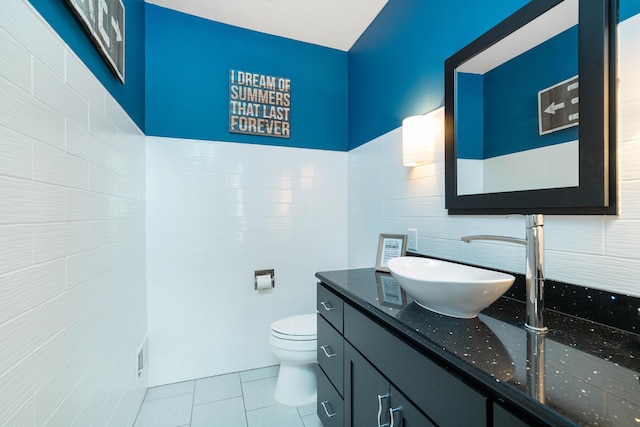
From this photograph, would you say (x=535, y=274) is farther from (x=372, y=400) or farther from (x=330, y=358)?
(x=330, y=358)

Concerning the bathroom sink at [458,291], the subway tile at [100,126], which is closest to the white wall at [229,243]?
the subway tile at [100,126]

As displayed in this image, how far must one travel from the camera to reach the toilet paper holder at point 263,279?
2.11 m

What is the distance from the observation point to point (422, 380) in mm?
749

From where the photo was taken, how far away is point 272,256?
218 cm

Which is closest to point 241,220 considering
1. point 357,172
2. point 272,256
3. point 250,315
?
point 272,256

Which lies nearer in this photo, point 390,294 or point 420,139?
point 390,294

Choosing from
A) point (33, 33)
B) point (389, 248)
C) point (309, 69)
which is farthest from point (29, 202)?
point (309, 69)

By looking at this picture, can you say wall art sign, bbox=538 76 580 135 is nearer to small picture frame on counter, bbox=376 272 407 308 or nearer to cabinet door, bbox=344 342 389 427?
small picture frame on counter, bbox=376 272 407 308

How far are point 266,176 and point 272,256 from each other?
2.08 ft

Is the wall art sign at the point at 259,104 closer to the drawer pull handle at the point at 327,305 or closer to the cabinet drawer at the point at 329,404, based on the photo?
the drawer pull handle at the point at 327,305

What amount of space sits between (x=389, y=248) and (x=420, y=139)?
64 cm

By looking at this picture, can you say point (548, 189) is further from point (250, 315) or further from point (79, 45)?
point (250, 315)

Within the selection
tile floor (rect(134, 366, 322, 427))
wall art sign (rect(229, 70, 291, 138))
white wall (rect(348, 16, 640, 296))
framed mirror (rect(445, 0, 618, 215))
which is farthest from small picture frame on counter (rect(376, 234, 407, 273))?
wall art sign (rect(229, 70, 291, 138))

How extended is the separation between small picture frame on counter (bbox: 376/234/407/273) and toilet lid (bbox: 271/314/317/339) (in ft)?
1.90
